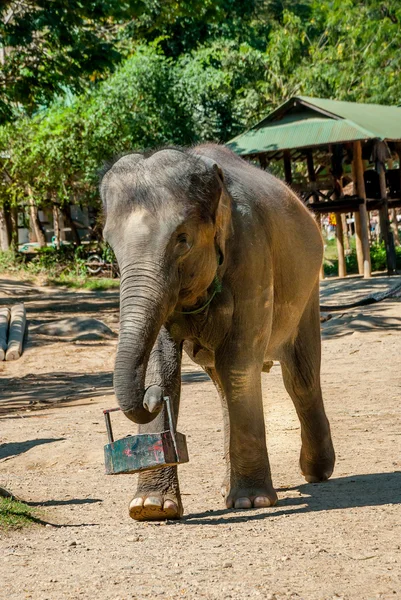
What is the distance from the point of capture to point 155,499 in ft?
17.4

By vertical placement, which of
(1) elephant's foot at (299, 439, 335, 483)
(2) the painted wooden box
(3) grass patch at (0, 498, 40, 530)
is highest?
(2) the painted wooden box

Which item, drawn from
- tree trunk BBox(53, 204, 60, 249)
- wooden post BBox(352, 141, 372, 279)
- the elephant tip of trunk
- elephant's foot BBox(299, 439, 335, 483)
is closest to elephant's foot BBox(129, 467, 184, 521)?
the elephant tip of trunk

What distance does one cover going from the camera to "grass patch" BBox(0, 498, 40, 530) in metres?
4.99

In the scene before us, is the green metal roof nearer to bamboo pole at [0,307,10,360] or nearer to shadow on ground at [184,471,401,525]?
bamboo pole at [0,307,10,360]

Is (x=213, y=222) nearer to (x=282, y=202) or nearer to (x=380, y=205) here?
(x=282, y=202)

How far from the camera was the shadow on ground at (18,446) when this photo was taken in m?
7.98

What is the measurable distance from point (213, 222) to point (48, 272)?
24.2 meters

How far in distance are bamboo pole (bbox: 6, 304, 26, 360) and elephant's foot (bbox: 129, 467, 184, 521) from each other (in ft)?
32.2

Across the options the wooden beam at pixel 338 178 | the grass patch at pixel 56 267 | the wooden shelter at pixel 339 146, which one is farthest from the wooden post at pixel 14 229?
the wooden beam at pixel 338 178

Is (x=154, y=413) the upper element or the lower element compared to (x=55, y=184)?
lower

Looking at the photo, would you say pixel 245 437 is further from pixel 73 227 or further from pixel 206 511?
pixel 73 227

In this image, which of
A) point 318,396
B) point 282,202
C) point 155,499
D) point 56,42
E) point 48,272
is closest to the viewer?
point 155,499

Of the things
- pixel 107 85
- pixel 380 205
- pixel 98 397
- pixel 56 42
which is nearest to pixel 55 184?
pixel 107 85

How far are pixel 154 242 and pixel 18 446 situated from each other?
3.80 meters
